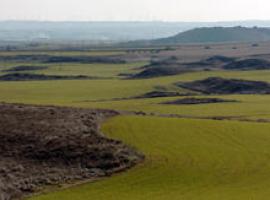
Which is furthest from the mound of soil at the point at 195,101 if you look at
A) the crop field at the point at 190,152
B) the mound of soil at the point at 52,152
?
the mound of soil at the point at 52,152

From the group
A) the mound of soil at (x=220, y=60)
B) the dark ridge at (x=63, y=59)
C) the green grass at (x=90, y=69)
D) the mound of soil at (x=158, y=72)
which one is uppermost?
the mound of soil at (x=220, y=60)

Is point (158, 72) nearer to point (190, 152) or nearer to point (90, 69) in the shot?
point (90, 69)

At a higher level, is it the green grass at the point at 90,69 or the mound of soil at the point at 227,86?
the mound of soil at the point at 227,86

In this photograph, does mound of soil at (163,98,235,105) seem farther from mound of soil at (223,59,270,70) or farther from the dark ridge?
the dark ridge

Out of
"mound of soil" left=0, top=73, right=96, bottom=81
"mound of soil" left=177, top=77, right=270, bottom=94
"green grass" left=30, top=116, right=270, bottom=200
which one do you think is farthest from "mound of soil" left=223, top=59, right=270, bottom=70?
"green grass" left=30, top=116, right=270, bottom=200

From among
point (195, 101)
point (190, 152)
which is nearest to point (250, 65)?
point (195, 101)

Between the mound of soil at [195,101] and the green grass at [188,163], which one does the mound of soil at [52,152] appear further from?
the mound of soil at [195,101]
